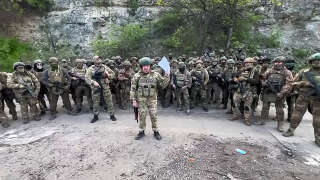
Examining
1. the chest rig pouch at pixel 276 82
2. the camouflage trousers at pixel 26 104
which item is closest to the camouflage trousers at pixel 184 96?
the chest rig pouch at pixel 276 82

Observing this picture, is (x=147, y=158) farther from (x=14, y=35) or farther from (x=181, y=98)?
(x=14, y=35)

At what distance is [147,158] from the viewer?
5137 mm

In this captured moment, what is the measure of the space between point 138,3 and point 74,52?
6474mm

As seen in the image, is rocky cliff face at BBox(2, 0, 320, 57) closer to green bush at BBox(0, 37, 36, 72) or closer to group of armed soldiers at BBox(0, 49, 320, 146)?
green bush at BBox(0, 37, 36, 72)

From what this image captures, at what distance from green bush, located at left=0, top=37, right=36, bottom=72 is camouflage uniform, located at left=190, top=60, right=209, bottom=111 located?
41.5ft

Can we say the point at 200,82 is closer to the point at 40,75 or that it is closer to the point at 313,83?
the point at 313,83

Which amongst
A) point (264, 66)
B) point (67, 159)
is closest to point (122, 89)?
point (67, 159)

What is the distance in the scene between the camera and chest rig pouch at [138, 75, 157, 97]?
5746mm

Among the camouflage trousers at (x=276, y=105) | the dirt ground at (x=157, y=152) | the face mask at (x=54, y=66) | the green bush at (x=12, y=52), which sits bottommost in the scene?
the dirt ground at (x=157, y=152)

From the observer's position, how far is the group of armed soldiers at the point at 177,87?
229 inches

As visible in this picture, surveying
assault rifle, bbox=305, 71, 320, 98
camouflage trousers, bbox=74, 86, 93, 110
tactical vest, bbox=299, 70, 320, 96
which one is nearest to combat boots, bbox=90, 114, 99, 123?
camouflage trousers, bbox=74, 86, 93, 110

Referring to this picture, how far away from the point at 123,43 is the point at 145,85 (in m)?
10.8

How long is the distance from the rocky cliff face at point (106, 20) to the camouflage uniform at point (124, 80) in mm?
9686

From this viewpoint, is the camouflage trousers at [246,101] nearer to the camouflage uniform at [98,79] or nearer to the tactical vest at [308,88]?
the tactical vest at [308,88]
